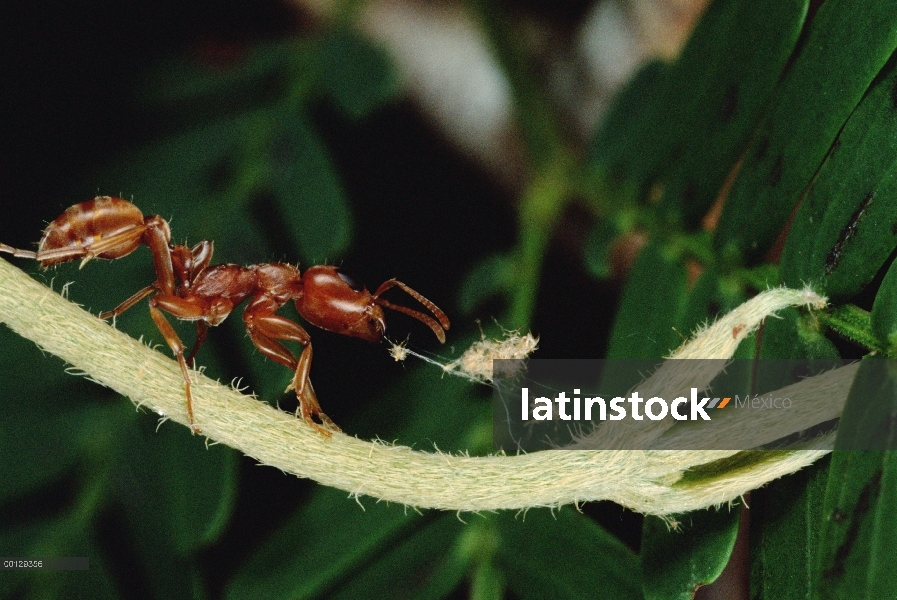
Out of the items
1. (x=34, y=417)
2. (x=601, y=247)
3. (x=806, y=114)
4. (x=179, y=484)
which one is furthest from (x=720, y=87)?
(x=34, y=417)

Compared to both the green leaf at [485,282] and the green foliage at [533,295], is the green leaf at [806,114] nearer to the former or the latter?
the green foliage at [533,295]

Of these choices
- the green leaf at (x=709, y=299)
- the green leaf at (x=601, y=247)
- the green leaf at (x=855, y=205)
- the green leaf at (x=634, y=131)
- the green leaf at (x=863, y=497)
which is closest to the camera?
the green leaf at (x=863, y=497)

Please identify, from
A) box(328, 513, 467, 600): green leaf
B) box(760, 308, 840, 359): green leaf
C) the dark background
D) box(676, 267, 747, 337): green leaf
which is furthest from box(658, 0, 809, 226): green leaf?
box(328, 513, 467, 600): green leaf

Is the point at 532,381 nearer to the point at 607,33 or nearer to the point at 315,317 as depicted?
the point at 315,317

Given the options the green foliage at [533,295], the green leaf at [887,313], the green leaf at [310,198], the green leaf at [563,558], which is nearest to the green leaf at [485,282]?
the green foliage at [533,295]

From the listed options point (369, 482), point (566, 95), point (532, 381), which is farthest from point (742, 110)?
point (566, 95)

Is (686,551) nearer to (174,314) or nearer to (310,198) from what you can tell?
(174,314)
